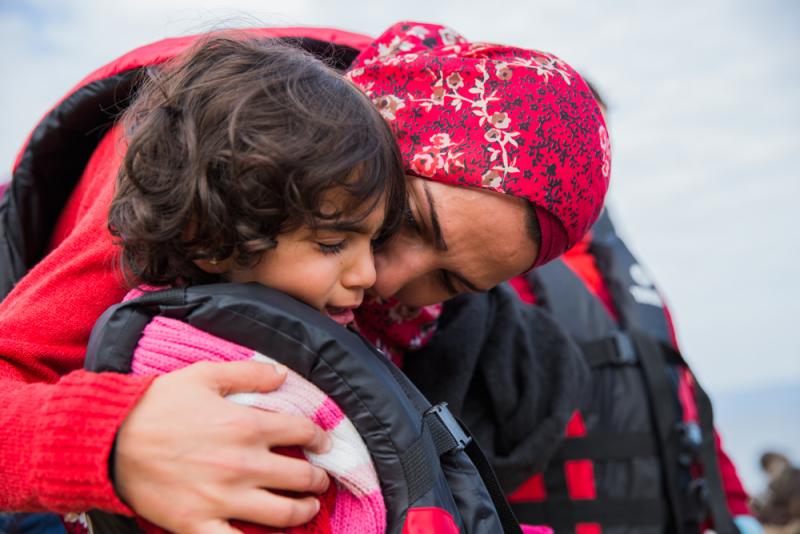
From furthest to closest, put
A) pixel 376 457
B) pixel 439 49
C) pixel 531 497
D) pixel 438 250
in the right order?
pixel 531 497 < pixel 439 49 < pixel 438 250 < pixel 376 457

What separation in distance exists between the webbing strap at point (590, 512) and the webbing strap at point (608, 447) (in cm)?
14

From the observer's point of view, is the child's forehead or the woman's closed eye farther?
the woman's closed eye

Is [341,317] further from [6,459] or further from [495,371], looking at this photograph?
[495,371]

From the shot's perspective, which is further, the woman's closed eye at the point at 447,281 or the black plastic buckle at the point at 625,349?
the black plastic buckle at the point at 625,349

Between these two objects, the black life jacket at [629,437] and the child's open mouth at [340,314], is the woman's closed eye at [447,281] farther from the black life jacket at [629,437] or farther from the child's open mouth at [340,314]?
the black life jacket at [629,437]

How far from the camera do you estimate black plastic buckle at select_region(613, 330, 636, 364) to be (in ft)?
9.32

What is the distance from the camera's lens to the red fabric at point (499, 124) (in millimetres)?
1735

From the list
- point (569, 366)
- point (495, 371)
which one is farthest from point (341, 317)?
point (569, 366)

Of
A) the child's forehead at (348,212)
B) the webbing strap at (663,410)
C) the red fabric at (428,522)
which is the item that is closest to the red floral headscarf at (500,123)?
the child's forehead at (348,212)

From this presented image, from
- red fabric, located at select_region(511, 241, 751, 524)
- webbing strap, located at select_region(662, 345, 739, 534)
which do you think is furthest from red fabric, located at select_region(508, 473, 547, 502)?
webbing strap, located at select_region(662, 345, 739, 534)

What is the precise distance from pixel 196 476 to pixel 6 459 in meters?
0.28

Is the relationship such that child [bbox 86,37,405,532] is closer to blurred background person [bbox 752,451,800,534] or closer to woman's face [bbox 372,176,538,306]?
woman's face [bbox 372,176,538,306]

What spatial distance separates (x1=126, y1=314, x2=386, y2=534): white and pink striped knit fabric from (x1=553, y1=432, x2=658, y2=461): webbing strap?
57.8 inches

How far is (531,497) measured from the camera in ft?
8.58
